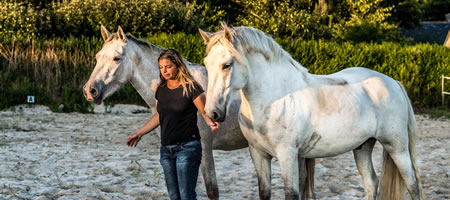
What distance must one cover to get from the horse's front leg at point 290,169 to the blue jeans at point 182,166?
62 centimetres

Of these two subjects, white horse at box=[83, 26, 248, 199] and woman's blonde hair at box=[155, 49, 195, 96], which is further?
white horse at box=[83, 26, 248, 199]

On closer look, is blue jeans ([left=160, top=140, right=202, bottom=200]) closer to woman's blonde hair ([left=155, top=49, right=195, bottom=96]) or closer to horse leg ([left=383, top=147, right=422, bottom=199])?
woman's blonde hair ([left=155, top=49, right=195, bottom=96])

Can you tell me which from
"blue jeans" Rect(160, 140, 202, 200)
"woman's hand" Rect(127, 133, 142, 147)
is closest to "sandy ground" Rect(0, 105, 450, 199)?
"woman's hand" Rect(127, 133, 142, 147)

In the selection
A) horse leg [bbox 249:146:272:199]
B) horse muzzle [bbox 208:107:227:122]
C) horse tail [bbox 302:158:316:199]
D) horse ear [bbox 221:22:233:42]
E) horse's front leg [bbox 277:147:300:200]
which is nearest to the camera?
horse muzzle [bbox 208:107:227:122]

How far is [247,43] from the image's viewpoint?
3758mm

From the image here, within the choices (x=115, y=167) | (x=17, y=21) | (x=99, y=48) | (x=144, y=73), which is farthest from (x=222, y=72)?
(x=17, y=21)

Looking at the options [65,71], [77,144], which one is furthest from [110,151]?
[65,71]

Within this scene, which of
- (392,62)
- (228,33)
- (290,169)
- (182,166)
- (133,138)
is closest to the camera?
(228,33)

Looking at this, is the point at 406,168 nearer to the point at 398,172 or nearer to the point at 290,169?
the point at 398,172

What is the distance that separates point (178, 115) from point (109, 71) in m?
1.05

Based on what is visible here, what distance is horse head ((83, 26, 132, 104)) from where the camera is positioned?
4.52 metres

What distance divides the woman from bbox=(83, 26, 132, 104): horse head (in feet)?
2.87

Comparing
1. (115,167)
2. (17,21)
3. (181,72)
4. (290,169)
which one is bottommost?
(115,167)

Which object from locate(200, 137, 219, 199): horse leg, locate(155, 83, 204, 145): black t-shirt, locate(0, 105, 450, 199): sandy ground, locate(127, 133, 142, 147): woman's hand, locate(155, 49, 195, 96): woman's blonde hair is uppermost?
locate(155, 49, 195, 96): woman's blonde hair
